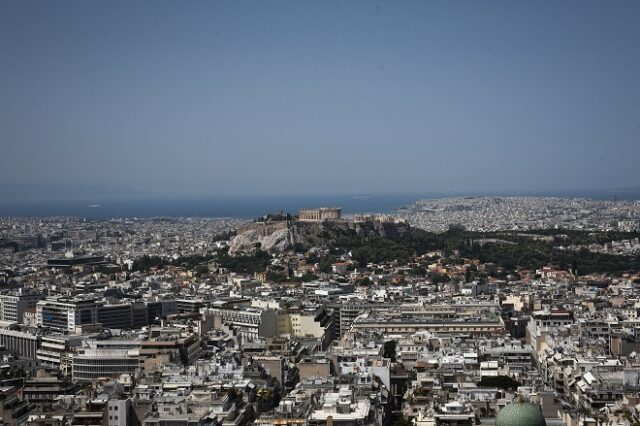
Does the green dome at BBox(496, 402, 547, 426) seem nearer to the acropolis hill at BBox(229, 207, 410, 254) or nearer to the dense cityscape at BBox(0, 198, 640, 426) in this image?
the dense cityscape at BBox(0, 198, 640, 426)

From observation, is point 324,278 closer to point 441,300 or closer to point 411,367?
point 441,300

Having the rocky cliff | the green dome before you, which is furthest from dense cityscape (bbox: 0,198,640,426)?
the rocky cliff

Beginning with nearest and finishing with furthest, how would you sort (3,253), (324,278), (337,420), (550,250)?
(337,420), (324,278), (550,250), (3,253)

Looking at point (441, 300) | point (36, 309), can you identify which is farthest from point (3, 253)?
point (441, 300)

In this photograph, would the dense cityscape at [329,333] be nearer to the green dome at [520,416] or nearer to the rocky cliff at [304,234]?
the green dome at [520,416]

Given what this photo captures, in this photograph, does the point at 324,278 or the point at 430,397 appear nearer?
the point at 430,397

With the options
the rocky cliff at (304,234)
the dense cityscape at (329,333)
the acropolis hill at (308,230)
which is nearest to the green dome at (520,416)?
the dense cityscape at (329,333)
